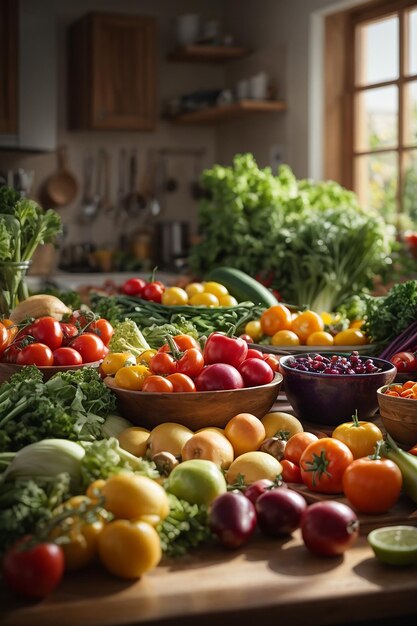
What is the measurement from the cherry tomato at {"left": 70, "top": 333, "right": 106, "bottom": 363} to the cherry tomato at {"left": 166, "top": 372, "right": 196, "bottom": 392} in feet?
1.13

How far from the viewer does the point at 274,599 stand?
1.23m

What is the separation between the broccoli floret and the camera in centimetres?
219

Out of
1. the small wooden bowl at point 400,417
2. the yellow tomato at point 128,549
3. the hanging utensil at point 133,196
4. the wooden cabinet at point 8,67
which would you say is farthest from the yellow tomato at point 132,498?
the hanging utensil at point 133,196

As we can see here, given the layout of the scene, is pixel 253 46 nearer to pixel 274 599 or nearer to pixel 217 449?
pixel 217 449

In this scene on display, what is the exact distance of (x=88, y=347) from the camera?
2.16 meters

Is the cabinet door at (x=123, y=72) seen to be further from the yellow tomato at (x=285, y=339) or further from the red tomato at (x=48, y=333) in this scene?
the red tomato at (x=48, y=333)

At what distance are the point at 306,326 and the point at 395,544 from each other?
123 cm

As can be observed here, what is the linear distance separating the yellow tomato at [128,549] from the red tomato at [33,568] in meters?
0.08

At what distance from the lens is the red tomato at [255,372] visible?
1960 millimetres

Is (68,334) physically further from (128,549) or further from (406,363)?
(128,549)

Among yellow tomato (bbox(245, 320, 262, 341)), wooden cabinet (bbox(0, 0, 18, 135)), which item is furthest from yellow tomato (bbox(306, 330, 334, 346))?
wooden cabinet (bbox(0, 0, 18, 135))

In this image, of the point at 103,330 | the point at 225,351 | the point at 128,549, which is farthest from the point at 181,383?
the point at 128,549

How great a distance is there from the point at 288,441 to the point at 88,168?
5.33 metres

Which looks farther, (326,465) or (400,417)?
(400,417)
